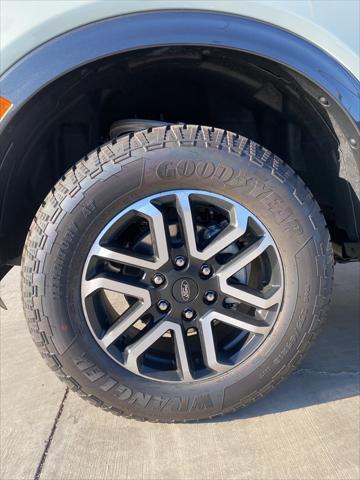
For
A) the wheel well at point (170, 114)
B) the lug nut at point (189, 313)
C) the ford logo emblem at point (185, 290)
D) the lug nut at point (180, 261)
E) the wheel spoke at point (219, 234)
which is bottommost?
the lug nut at point (189, 313)

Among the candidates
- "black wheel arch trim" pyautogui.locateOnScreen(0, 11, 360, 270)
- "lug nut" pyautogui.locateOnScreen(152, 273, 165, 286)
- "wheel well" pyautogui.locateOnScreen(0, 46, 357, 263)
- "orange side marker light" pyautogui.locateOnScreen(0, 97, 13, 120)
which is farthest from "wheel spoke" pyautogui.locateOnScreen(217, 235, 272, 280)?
"orange side marker light" pyautogui.locateOnScreen(0, 97, 13, 120)

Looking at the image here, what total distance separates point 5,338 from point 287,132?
6.25 feet

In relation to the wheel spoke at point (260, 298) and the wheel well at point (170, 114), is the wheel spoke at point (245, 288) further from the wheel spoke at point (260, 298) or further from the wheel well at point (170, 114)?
the wheel well at point (170, 114)

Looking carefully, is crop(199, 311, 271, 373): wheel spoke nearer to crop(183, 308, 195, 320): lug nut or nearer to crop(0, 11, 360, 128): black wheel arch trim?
crop(183, 308, 195, 320): lug nut

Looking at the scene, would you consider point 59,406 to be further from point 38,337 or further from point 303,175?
point 303,175

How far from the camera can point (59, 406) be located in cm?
229

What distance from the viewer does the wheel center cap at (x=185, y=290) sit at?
1995 mm

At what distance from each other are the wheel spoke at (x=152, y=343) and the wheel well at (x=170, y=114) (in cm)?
68

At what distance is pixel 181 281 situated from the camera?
1992mm

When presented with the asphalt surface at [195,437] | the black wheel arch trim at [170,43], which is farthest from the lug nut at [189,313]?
the black wheel arch trim at [170,43]

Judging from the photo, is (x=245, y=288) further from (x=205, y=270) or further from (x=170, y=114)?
(x=170, y=114)

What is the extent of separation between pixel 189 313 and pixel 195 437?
50 centimetres

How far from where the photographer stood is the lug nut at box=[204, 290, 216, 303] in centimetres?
202

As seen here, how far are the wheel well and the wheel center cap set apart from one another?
2.41 ft
